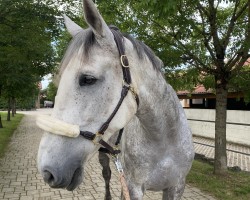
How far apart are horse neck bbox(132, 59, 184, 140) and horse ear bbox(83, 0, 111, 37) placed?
424mm

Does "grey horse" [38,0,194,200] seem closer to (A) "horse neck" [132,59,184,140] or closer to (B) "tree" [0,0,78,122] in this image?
(A) "horse neck" [132,59,184,140]

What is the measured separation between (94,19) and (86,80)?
0.33 metres

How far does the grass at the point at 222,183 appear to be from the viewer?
5477 mm

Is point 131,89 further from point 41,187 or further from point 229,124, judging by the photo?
point 229,124

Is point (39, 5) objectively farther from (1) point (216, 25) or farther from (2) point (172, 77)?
(1) point (216, 25)

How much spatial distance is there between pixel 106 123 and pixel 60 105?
276 mm

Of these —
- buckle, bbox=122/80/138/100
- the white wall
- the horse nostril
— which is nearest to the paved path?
buckle, bbox=122/80/138/100

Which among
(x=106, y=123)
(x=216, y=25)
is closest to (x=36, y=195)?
(x=106, y=123)

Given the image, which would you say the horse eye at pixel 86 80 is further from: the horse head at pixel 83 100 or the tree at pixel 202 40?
the tree at pixel 202 40

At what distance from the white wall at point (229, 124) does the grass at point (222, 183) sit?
6228mm

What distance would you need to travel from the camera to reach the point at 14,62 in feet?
26.7

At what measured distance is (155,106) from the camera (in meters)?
2.08

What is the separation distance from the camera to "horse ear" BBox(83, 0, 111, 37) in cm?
146

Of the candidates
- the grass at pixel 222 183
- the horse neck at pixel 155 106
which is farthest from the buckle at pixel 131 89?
the grass at pixel 222 183
